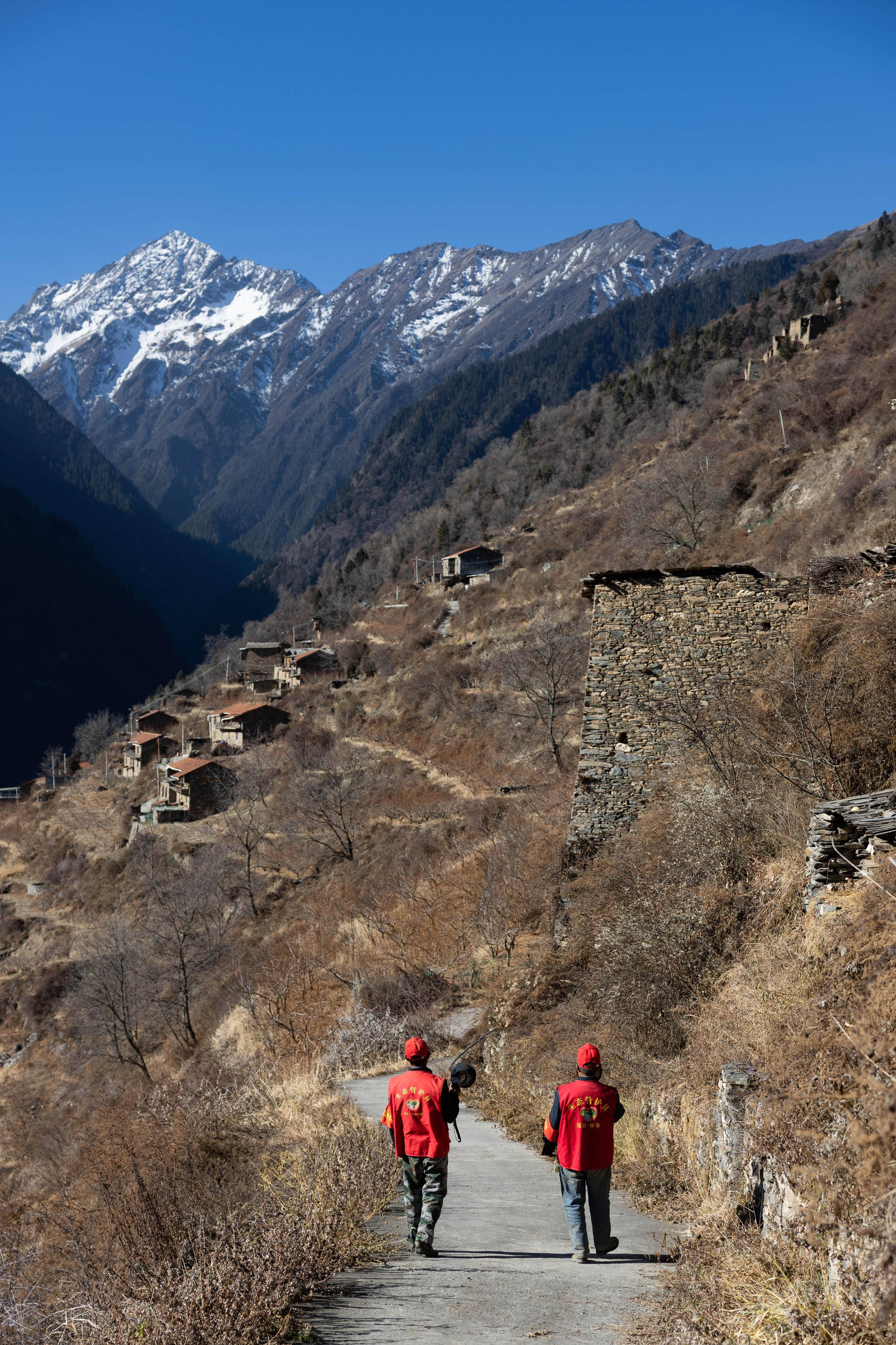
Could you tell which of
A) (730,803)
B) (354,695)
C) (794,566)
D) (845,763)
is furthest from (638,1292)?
(354,695)

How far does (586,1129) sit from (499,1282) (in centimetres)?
100

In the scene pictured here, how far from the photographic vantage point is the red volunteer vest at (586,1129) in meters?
5.68

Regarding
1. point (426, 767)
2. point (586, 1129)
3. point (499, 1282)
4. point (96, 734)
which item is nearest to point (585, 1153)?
point (586, 1129)

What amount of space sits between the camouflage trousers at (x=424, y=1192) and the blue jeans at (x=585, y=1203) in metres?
0.78

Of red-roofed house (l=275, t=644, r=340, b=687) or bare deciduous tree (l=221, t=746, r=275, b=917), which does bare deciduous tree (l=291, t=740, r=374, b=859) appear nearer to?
bare deciduous tree (l=221, t=746, r=275, b=917)

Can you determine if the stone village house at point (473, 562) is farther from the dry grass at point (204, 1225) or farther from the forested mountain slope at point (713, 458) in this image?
the dry grass at point (204, 1225)

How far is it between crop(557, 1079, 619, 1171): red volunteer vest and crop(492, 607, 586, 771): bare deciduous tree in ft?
87.8

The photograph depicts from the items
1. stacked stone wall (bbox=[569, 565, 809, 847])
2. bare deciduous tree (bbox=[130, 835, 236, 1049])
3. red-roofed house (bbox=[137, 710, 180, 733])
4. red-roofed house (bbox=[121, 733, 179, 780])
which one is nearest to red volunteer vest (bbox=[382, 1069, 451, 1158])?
stacked stone wall (bbox=[569, 565, 809, 847])

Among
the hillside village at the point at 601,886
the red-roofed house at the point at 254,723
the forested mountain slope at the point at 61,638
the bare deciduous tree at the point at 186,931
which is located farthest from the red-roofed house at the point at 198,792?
the forested mountain slope at the point at 61,638

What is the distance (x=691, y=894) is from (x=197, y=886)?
36.3 meters

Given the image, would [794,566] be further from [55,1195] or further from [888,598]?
[55,1195]

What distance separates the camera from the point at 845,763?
1116cm

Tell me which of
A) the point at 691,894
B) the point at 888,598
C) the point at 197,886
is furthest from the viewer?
the point at 197,886

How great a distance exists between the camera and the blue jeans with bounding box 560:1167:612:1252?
5.59 meters
